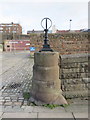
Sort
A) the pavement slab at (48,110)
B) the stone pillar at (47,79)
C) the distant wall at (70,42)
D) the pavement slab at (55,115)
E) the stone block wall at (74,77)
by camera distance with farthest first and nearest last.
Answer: the distant wall at (70,42) < the stone block wall at (74,77) < the stone pillar at (47,79) < the pavement slab at (48,110) < the pavement slab at (55,115)

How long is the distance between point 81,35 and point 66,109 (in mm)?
4164

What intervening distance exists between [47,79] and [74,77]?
0.95 metres

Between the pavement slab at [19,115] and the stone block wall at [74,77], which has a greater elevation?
the stone block wall at [74,77]

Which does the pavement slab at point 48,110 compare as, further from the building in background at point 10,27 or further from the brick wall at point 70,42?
the building in background at point 10,27

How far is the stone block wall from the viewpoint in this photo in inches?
194

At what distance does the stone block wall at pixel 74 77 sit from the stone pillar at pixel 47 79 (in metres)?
0.36

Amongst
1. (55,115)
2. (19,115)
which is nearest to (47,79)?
(55,115)

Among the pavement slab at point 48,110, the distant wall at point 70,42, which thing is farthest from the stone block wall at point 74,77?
the distant wall at point 70,42

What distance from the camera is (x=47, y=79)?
455 cm

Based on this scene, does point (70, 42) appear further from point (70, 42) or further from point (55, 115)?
point (55, 115)

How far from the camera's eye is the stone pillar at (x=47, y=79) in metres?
4.54

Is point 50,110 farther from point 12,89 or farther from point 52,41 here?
point 52,41

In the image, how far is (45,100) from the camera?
4.57 metres

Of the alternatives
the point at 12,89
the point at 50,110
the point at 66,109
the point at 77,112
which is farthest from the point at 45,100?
the point at 12,89
